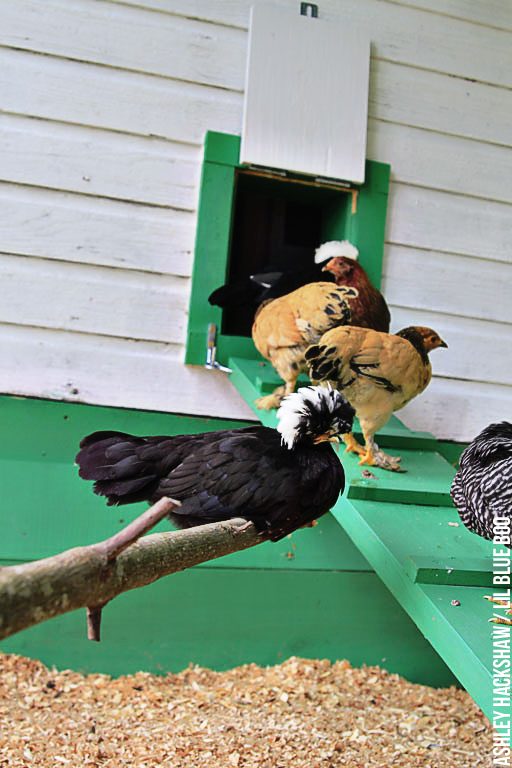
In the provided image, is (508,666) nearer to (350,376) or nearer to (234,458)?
(234,458)

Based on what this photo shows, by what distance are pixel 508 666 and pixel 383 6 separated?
2.70m

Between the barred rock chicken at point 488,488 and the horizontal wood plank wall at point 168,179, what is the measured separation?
1.23 metres

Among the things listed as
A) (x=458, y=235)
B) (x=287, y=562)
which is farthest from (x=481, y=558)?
(x=458, y=235)

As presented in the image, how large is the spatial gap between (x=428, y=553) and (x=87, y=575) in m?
1.06

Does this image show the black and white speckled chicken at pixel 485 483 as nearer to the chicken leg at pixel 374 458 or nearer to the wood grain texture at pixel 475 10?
the chicken leg at pixel 374 458

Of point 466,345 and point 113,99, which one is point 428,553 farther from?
point 113,99

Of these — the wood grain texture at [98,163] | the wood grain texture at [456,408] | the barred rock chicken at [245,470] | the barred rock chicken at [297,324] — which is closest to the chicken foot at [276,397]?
the barred rock chicken at [297,324]

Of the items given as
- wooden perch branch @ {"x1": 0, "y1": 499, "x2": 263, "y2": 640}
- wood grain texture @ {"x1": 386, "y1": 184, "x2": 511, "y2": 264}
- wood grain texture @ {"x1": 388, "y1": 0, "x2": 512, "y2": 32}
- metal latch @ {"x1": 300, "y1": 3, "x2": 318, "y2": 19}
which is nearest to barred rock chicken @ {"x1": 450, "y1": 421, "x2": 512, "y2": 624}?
wooden perch branch @ {"x1": 0, "y1": 499, "x2": 263, "y2": 640}

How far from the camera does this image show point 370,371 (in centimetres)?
210

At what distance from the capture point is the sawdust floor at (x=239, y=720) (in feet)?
6.90

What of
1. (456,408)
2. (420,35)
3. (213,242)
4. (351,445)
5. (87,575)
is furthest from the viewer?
(456,408)

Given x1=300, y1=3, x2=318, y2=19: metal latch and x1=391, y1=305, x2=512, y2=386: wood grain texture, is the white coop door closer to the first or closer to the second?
x1=300, y1=3, x2=318, y2=19: metal latch

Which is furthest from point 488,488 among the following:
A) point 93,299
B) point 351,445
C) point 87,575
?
point 93,299

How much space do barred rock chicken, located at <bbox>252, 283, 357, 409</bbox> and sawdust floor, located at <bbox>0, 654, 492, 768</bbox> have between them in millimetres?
1113
